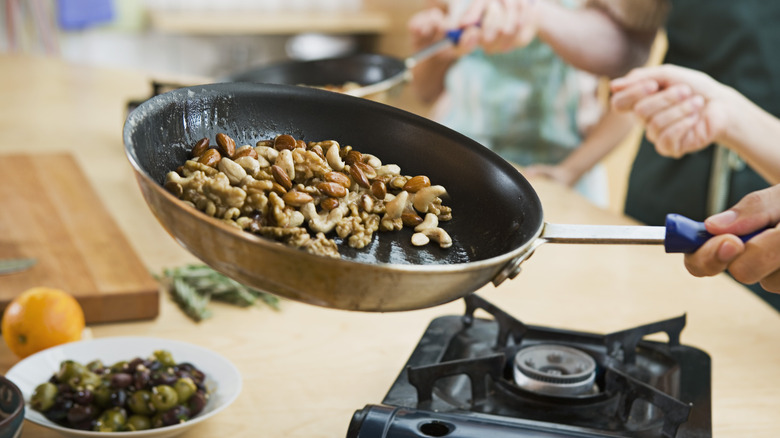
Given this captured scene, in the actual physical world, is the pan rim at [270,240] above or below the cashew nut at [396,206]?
above

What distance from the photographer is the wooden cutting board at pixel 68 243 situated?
1.25m

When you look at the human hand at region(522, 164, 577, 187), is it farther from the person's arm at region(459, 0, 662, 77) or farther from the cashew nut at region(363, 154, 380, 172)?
the cashew nut at region(363, 154, 380, 172)

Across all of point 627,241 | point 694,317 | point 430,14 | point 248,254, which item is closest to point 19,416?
point 248,254

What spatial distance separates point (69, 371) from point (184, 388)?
0.43ft

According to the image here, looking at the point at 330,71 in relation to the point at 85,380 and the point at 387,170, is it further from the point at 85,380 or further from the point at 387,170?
the point at 85,380

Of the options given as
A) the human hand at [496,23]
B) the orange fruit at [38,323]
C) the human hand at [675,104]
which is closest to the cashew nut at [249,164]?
the orange fruit at [38,323]

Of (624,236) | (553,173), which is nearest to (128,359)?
(624,236)

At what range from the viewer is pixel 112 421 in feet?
2.98

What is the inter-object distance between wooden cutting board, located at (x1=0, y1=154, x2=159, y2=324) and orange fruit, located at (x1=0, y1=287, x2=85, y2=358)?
0.12 metres

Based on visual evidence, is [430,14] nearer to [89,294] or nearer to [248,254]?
[89,294]

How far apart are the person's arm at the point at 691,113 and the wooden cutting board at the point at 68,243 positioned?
82 cm

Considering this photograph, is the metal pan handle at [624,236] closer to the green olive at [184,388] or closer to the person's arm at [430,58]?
the green olive at [184,388]

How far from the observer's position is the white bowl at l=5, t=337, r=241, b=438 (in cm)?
91

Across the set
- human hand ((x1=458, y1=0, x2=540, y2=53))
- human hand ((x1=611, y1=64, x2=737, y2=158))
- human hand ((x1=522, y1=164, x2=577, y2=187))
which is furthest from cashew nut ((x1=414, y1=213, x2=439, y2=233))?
human hand ((x1=522, y1=164, x2=577, y2=187))
